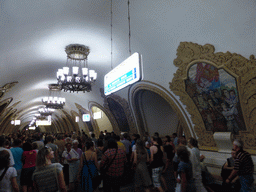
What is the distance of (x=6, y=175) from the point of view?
2771 millimetres

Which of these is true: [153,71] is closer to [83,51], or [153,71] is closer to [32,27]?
[83,51]

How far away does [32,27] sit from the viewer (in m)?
5.67

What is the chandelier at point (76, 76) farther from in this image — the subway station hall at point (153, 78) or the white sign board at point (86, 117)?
the white sign board at point (86, 117)

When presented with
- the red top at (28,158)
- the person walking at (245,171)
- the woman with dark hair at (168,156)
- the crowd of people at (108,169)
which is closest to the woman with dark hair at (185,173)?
the crowd of people at (108,169)

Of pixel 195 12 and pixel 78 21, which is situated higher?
pixel 78 21

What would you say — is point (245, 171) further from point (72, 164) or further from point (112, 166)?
point (72, 164)

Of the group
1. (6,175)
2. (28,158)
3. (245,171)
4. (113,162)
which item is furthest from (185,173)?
(28,158)

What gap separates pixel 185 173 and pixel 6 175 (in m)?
2.68

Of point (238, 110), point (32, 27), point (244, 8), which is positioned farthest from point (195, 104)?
point (32, 27)

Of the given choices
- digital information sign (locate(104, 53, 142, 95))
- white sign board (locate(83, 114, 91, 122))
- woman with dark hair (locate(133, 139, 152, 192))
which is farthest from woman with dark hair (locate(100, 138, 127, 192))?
white sign board (locate(83, 114, 91, 122))

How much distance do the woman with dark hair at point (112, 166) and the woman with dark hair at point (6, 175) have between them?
1417 millimetres

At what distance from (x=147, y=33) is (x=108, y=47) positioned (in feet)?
6.63

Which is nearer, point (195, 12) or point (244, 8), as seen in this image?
point (244, 8)

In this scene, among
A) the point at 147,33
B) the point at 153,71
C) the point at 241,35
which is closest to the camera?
the point at 241,35
